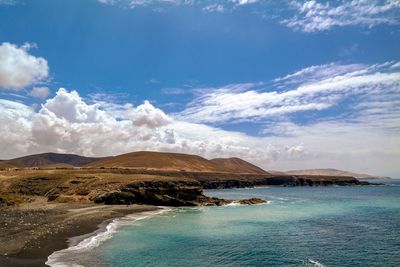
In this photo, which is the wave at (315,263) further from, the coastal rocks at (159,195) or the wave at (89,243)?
the coastal rocks at (159,195)

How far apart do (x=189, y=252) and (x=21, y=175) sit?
109756 millimetres

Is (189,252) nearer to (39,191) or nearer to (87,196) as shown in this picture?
(87,196)

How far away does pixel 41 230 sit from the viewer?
55.2 metres

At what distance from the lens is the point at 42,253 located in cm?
4159

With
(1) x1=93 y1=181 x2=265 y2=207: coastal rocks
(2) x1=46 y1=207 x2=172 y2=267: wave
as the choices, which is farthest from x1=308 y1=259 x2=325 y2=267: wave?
(1) x1=93 y1=181 x2=265 y2=207: coastal rocks

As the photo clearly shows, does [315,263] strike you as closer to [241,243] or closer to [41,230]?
[241,243]

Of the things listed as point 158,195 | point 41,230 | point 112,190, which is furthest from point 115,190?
point 41,230

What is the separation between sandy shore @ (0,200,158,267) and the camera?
39594 millimetres

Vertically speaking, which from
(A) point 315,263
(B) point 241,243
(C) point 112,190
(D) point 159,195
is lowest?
(A) point 315,263

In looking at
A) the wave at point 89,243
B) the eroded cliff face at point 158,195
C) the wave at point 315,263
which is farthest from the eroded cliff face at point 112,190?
the wave at point 315,263

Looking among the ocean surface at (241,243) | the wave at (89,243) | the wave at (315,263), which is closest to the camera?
the wave at (315,263)

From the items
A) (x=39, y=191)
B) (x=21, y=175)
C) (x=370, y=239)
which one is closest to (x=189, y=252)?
(x=370, y=239)

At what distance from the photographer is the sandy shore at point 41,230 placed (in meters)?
39.6

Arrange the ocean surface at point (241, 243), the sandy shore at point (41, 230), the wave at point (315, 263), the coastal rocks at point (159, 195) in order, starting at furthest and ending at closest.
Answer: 1. the coastal rocks at point (159, 195)
2. the ocean surface at point (241, 243)
3. the sandy shore at point (41, 230)
4. the wave at point (315, 263)
